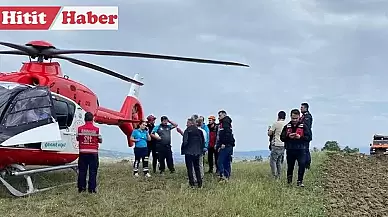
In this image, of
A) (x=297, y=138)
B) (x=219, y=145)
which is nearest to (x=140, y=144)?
(x=219, y=145)

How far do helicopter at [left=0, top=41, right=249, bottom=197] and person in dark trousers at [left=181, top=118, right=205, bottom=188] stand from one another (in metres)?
1.56

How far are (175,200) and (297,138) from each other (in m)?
3.42

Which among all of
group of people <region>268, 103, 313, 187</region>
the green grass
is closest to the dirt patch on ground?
the green grass

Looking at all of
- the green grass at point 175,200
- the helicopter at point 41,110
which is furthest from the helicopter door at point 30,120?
the green grass at point 175,200

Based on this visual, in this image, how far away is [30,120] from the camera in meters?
12.2

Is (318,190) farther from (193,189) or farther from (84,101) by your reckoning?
(84,101)

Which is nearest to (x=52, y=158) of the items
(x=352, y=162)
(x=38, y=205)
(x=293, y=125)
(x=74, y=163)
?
(x=74, y=163)

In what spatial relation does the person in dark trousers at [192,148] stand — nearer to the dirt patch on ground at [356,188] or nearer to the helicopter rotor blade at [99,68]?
the helicopter rotor blade at [99,68]

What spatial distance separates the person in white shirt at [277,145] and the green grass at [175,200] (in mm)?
327

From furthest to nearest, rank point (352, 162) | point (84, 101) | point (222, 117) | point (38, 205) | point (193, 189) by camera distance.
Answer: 1. point (352, 162)
2. point (84, 101)
3. point (222, 117)
4. point (193, 189)
5. point (38, 205)

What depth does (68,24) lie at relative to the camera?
15094 millimetres

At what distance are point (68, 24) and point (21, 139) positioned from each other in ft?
14.1

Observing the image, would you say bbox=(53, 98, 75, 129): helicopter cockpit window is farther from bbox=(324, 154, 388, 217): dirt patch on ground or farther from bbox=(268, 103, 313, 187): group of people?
bbox=(324, 154, 388, 217): dirt patch on ground

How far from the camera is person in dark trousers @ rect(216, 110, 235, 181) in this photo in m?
14.3
